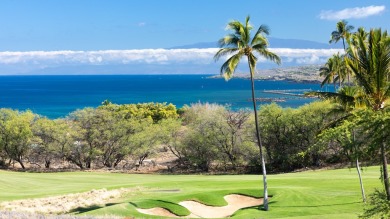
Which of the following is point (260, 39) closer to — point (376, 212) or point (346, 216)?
point (346, 216)

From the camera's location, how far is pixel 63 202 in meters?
27.6

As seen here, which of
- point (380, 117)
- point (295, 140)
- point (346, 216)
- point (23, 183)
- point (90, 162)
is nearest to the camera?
point (380, 117)

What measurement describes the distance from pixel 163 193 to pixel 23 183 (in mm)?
16363

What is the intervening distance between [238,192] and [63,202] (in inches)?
468

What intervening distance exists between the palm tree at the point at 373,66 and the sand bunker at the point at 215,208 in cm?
1240

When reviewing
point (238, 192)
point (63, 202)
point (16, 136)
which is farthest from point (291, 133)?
point (16, 136)

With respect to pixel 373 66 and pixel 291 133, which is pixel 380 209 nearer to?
pixel 373 66

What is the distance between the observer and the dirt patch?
2548cm

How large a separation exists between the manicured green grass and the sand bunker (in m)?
0.42

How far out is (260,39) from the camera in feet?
77.2

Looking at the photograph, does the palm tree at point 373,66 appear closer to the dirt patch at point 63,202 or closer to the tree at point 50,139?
the dirt patch at point 63,202

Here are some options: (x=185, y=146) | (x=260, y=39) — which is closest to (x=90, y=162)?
(x=185, y=146)

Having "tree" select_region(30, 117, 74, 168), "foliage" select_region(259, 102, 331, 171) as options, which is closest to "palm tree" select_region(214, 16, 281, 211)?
"foliage" select_region(259, 102, 331, 171)

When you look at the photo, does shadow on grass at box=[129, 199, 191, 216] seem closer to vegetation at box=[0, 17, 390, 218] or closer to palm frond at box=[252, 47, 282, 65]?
vegetation at box=[0, 17, 390, 218]
